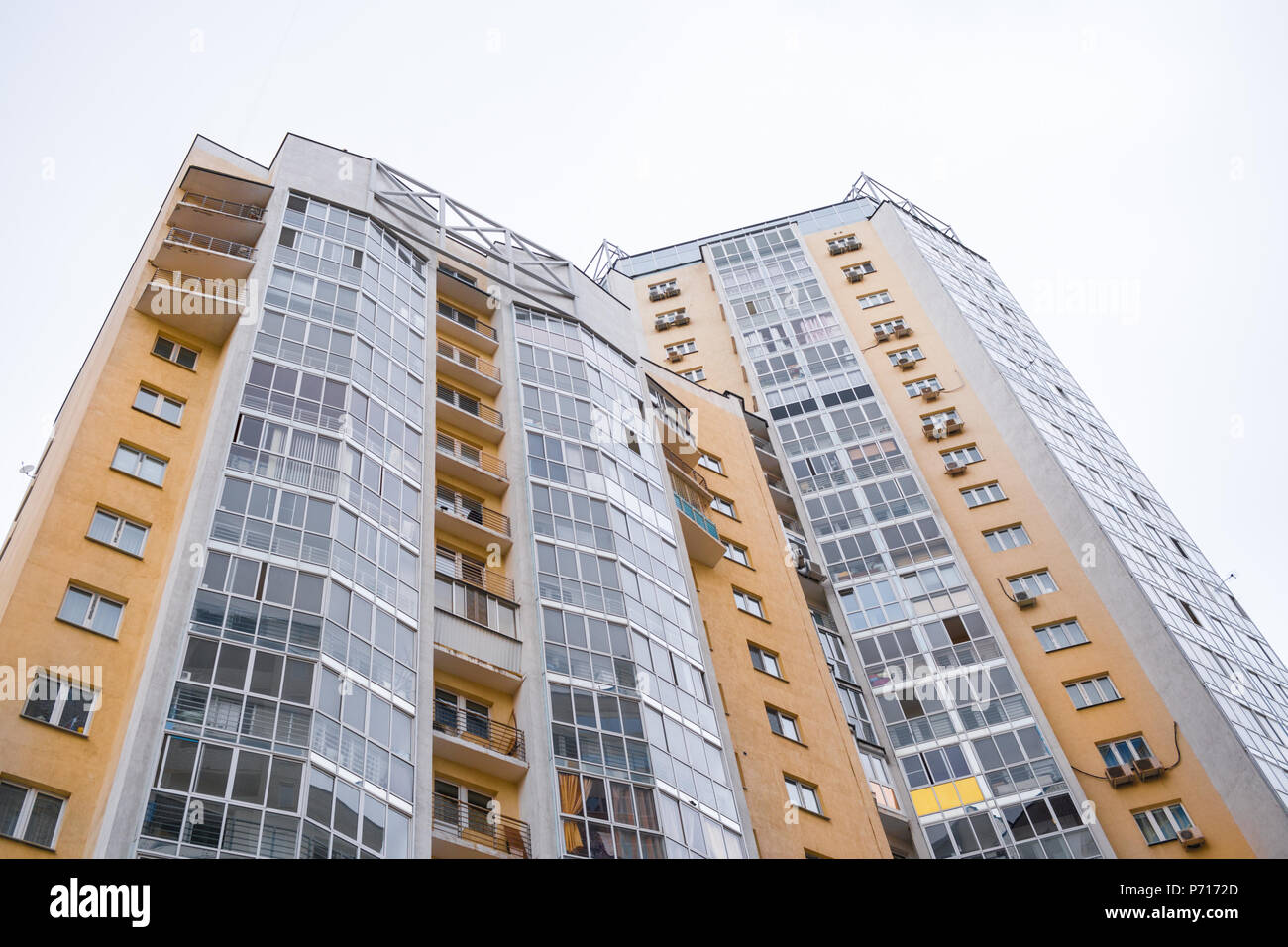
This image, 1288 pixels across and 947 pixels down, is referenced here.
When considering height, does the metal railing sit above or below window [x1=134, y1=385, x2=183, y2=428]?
above

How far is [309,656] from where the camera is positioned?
2173 centimetres

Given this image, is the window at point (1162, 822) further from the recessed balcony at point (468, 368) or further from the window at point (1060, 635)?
the recessed balcony at point (468, 368)

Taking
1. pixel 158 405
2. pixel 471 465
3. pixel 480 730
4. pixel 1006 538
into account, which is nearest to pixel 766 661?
pixel 471 465

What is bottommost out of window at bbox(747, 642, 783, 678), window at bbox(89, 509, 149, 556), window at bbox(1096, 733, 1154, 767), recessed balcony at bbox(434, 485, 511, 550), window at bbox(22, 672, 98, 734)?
window at bbox(22, 672, 98, 734)

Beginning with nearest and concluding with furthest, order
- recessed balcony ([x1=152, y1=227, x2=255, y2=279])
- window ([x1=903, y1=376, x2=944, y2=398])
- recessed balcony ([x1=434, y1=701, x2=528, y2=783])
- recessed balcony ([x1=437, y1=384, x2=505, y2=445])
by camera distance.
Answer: recessed balcony ([x1=434, y1=701, x2=528, y2=783]) → recessed balcony ([x1=152, y1=227, x2=255, y2=279]) → recessed balcony ([x1=437, y1=384, x2=505, y2=445]) → window ([x1=903, y1=376, x2=944, y2=398])

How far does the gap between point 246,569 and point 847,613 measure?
25619 millimetres

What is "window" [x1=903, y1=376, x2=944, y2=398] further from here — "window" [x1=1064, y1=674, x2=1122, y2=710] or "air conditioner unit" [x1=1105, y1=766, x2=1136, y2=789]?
"air conditioner unit" [x1=1105, y1=766, x2=1136, y2=789]

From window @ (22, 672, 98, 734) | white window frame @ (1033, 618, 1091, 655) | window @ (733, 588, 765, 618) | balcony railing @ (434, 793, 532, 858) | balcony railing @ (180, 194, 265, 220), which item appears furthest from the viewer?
white window frame @ (1033, 618, 1091, 655)

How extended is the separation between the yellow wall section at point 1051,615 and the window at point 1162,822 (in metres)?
0.21

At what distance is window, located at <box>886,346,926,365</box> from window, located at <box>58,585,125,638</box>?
39.4 meters

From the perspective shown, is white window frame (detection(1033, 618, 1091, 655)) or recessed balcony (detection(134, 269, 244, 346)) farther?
white window frame (detection(1033, 618, 1091, 655))

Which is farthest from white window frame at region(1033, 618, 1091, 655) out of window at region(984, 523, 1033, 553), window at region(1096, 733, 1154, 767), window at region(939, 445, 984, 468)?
window at region(939, 445, 984, 468)

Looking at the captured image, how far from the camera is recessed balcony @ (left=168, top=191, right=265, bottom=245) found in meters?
A: 32.4
